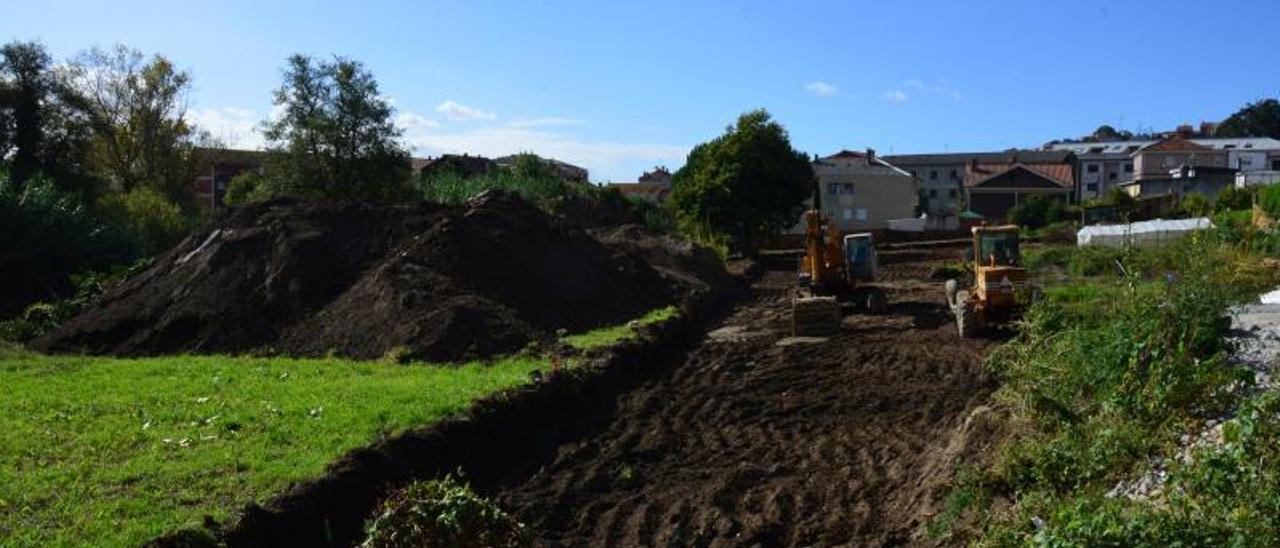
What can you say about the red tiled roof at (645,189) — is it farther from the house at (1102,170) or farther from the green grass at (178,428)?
the green grass at (178,428)

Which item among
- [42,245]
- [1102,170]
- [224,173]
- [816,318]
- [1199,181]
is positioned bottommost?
[816,318]

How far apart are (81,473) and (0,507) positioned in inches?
38.6

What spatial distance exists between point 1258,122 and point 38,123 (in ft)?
394

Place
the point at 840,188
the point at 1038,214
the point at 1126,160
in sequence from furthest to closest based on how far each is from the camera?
the point at 1126,160, the point at 840,188, the point at 1038,214

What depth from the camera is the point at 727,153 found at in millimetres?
47750

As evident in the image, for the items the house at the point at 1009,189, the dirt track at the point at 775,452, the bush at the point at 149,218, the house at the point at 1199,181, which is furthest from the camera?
the house at the point at 1009,189

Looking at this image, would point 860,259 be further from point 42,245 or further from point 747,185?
point 747,185

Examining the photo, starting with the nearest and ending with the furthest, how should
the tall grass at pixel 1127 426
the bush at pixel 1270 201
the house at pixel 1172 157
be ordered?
the tall grass at pixel 1127 426 < the bush at pixel 1270 201 < the house at pixel 1172 157

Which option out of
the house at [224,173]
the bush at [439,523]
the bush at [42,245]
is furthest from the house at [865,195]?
the bush at [439,523]

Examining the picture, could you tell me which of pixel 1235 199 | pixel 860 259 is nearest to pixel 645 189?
pixel 1235 199

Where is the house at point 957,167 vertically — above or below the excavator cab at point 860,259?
above

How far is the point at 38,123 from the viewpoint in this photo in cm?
4044

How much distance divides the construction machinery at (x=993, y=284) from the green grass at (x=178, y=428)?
336 inches

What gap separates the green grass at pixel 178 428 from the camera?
27.6 feet
